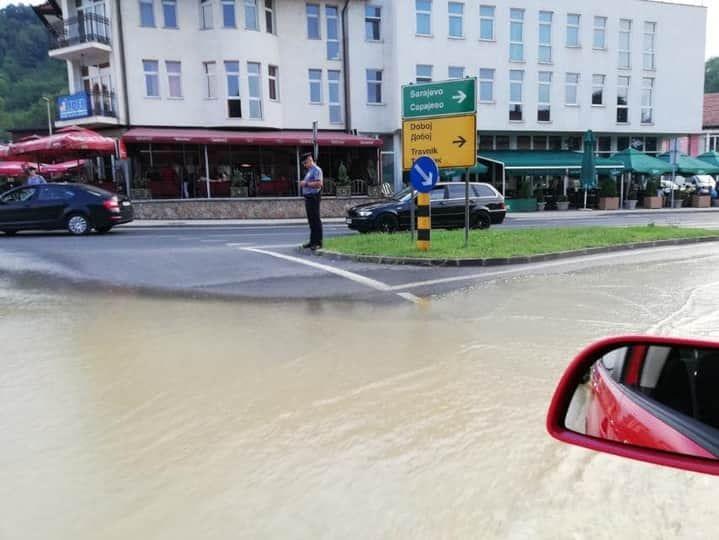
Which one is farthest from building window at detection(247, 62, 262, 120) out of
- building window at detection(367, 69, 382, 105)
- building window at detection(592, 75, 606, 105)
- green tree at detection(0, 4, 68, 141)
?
green tree at detection(0, 4, 68, 141)

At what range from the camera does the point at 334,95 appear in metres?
32.0

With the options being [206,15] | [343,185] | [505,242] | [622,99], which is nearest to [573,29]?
[622,99]

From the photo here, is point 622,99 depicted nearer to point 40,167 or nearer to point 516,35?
point 516,35

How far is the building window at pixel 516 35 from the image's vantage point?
113ft

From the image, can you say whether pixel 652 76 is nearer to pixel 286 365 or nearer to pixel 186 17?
pixel 186 17

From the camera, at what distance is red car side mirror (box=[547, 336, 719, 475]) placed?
4.72 feet

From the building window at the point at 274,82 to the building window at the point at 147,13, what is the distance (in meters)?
5.83

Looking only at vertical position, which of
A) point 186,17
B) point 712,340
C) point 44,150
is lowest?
point 712,340

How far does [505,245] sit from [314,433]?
10.0 meters

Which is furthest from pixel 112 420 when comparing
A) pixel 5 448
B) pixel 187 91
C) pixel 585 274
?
pixel 187 91

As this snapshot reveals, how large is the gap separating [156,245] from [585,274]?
33.3ft

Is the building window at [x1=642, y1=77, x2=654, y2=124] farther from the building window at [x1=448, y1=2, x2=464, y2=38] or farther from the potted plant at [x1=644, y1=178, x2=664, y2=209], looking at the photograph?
the building window at [x1=448, y1=2, x2=464, y2=38]

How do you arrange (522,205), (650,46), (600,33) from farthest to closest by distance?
(650,46) < (600,33) < (522,205)

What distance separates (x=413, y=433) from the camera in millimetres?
3906
